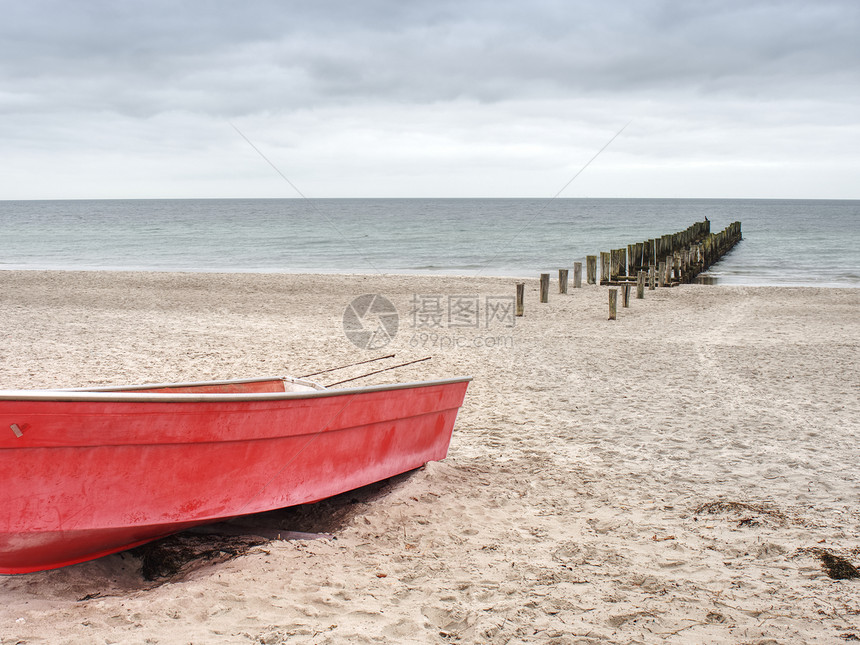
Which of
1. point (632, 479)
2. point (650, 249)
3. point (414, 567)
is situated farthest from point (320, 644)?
point (650, 249)

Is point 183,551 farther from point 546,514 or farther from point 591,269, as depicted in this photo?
point 591,269

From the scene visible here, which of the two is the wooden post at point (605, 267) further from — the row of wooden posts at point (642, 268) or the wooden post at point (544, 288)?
the wooden post at point (544, 288)

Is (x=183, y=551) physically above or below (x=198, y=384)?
below

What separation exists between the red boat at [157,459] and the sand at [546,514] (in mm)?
312

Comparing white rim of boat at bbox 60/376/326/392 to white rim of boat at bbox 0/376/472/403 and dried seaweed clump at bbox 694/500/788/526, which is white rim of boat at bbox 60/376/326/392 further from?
dried seaweed clump at bbox 694/500/788/526

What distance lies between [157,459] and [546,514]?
9.27 ft

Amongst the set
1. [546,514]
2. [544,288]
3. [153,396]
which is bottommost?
[546,514]

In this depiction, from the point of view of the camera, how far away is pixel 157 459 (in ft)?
13.2

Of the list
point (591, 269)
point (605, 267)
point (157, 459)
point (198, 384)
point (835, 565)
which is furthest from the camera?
point (605, 267)

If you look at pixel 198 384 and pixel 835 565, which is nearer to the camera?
pixel 835 565

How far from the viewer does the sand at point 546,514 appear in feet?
11.6

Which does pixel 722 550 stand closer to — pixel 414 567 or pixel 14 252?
pixel 414 567

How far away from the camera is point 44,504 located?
3760mm

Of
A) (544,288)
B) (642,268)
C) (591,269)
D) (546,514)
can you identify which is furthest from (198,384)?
(642,268)
